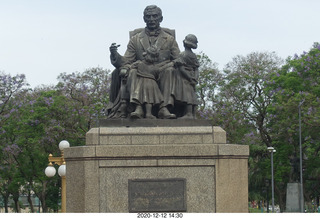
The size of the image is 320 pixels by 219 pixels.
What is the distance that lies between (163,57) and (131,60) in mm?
769

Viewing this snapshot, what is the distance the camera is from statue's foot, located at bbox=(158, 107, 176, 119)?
16.5 meters

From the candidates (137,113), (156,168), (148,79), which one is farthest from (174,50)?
(156,168)

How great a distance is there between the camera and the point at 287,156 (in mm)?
44562

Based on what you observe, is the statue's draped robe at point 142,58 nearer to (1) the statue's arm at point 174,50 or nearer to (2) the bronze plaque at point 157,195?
(1) the statue's arm at point 174,50

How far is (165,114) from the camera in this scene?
16516 mm

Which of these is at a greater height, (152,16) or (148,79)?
(152,16)

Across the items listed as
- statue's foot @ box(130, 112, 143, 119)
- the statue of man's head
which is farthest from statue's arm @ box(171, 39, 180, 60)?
statue's foot @ box(130, 112, 143, 119)

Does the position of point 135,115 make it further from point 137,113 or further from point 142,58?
point 142,58

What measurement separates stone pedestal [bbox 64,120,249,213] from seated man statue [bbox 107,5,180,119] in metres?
→ 1.17

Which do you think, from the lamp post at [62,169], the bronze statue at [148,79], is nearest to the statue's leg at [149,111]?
the bronze statue at [148,79]

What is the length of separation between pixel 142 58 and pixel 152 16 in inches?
41.8

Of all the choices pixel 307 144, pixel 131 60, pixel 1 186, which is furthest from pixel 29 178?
pixel 131 60

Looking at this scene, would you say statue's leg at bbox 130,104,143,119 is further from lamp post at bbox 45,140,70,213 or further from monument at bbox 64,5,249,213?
lamp post at bbox 45,140,70,213

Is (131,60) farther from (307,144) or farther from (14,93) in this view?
(14,93)
